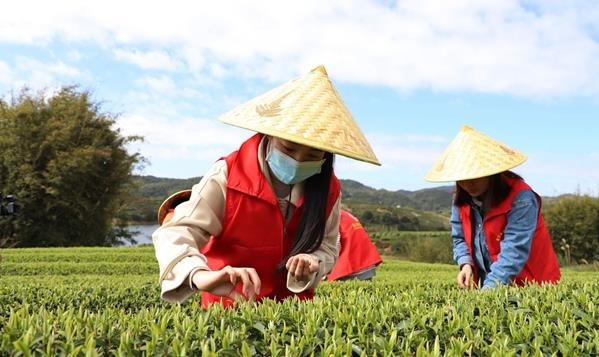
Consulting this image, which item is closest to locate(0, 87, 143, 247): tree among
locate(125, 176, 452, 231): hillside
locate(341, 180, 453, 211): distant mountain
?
locate(125, 176, 452, 231): hillside

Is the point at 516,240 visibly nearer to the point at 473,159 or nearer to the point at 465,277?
the point at 465,277

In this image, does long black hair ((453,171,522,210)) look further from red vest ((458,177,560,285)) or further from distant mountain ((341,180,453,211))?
distant mountain ((341,180,453,211))

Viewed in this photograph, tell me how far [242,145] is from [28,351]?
1.37 metres

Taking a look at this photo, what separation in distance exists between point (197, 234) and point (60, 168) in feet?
69.2

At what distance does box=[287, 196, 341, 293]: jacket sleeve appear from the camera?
7.84 feet

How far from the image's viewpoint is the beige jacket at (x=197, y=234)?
2.14 meters

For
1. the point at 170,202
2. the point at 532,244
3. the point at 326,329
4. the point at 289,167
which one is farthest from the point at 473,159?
the point at 326,329

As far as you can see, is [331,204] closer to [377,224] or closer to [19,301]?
[19,301]

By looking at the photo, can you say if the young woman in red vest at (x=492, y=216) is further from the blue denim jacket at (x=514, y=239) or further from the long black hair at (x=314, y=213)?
the long black hair at (x=314, y=213)

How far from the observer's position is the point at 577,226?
21.9 m

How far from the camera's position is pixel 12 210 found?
1312 cm

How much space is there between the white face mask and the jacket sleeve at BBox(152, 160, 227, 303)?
0.22 metres

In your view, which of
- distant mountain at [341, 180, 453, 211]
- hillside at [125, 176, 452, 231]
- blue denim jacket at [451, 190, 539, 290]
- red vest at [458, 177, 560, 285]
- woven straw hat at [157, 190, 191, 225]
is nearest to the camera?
woven straw hat at [157, 190, 191, 225]

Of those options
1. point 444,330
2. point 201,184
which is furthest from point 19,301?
point 444,330
